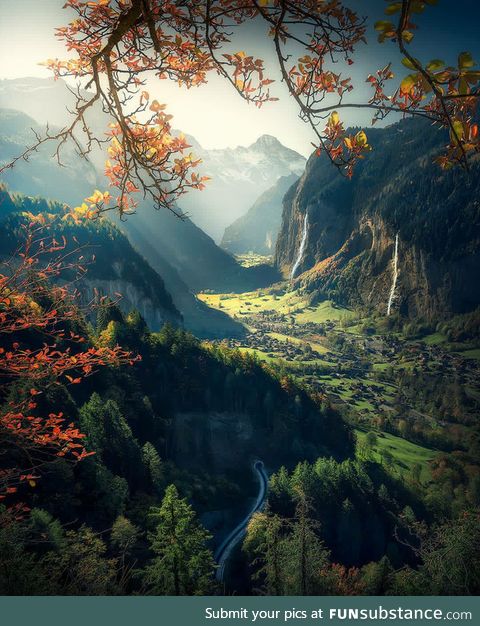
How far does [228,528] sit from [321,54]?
2318 inches

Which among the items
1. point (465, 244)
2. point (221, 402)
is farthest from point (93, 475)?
point (465, 244)

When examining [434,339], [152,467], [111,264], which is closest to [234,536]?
[152,467]

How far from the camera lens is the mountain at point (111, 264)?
421 feet

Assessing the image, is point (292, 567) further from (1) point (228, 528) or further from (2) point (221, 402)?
(2) point (221, 402)

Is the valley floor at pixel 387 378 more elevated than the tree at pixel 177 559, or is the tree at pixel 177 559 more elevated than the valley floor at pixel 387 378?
the tree at pixel 177 559

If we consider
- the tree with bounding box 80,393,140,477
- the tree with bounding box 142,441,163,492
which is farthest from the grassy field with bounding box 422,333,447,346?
the tree with bounding box 80,393,140,477

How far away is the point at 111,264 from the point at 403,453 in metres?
119

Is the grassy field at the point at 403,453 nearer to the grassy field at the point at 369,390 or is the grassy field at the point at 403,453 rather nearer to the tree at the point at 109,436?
the grassy field at the point at 369,390

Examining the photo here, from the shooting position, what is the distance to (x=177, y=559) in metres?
21.1

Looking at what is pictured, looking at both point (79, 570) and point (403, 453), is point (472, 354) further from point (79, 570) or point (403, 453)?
point (79, 570)

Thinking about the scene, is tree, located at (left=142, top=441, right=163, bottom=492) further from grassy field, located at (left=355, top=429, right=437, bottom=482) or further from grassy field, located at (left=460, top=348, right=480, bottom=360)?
grassy field, located at (left=460, top=348, right=480, bottom=360)

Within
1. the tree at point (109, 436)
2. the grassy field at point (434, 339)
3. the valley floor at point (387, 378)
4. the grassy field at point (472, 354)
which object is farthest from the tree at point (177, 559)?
the grassy field at point (434, 339)

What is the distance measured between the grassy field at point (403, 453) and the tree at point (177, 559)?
7753 centimetres

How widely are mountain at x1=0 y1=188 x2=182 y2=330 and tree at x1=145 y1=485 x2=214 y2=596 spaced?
108833 mm
